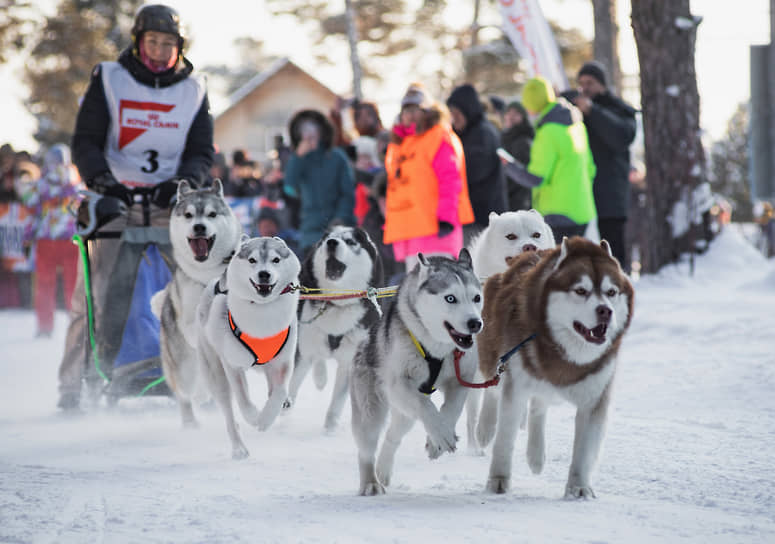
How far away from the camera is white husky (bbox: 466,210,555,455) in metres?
4.09

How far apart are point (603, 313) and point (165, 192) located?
2.98 meters

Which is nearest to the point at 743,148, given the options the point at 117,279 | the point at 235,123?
the point at 235,123

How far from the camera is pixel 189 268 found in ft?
16.1

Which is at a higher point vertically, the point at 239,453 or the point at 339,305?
the point at 339,305

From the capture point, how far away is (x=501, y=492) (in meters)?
3.49

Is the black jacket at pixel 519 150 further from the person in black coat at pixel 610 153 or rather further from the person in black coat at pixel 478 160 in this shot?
the person in black coat at pixel 478 160

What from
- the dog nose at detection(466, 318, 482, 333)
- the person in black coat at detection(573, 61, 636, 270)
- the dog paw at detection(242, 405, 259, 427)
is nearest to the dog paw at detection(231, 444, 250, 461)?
the dog paw at detection(242, 405, 259, 427)

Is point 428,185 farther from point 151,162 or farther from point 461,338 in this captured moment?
point 461,338

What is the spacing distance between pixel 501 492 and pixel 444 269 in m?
0.83

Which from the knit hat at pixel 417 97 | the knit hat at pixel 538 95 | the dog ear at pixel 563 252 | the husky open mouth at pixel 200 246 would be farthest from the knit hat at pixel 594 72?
the dog ear at pixel 563 252

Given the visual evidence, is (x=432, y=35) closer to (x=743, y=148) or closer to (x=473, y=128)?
(x=743, y=148)

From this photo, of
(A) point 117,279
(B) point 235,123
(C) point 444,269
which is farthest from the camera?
(B) point 235,123

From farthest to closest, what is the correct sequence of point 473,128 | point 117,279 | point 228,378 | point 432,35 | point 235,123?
point 235,123 < point 432,35 < point 473,128 < point 117,279 < point 228,378

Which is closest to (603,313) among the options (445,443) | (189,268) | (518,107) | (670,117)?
(445,443)
